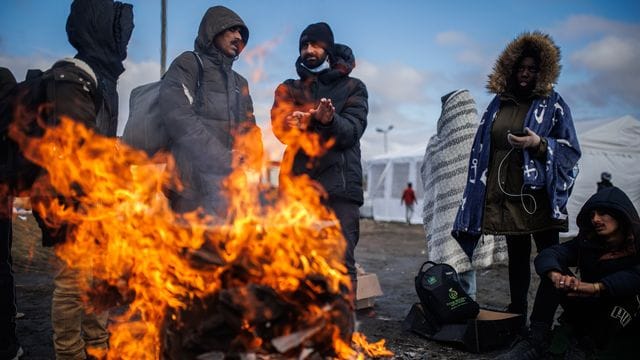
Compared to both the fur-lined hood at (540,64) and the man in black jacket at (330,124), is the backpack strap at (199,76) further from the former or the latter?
the fur-lined hood at (540,64)

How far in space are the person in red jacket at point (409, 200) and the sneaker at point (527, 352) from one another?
16020 mm

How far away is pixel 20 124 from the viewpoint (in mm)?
2932

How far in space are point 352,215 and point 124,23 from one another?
2167 mm

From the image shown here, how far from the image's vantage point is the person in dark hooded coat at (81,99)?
112 inches

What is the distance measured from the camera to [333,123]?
128 inches

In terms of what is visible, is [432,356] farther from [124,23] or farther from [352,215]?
[124,23]

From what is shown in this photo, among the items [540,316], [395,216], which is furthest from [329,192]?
[395,216]

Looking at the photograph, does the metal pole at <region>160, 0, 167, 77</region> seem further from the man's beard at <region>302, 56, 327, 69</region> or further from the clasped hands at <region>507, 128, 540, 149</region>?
the clasped hands at <region>507, 128, 540, 149</region>

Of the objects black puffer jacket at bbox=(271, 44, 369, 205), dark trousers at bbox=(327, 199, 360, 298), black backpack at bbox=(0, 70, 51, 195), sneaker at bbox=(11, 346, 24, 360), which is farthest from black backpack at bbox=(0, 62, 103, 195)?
dark trousers at bbox=(327, 199, 360, 298)

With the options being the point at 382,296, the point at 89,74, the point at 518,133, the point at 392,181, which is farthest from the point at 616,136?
the point at 89,74

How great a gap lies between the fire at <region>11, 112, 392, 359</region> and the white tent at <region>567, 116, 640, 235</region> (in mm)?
13578

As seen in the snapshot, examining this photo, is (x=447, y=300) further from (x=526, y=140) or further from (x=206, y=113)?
(x=206, y=113)

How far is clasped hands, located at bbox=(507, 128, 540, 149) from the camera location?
Answer: 3.71 m

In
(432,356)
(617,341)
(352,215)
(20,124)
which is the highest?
(20,124)
